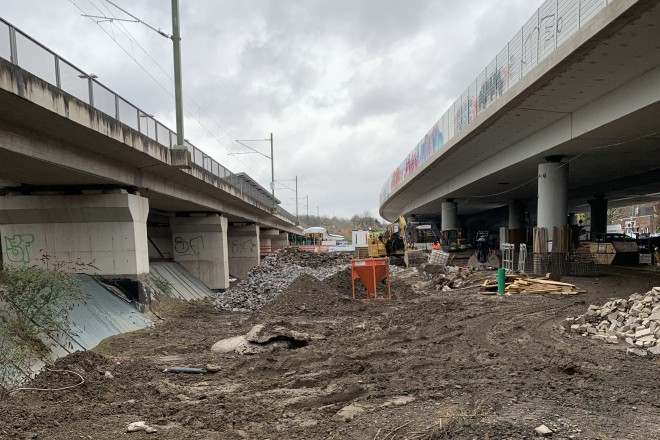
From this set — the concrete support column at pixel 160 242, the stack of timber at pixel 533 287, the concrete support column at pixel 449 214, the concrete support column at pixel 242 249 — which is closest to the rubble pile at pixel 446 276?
the stack of timber at pixel 533 287

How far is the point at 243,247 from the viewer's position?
34.6m

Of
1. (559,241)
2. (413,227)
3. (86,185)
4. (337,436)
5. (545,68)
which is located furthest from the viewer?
(413,227)

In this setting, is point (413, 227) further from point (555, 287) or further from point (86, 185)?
point (86, 185)

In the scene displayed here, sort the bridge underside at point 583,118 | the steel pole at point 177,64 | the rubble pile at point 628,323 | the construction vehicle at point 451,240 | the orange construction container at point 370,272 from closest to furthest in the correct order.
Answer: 1. the rubble pile at point 628,323
2. the bridge underside at point 583,118
3. the steel pole at point 177,64
4. the orange construction container at point 370,272
5. the construction vehicle at point 451,240

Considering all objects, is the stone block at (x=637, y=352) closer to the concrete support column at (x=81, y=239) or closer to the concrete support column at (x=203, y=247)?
the concrete support column at (x=81, y=239)

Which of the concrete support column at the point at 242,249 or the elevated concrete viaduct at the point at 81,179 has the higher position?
the elevated concrete viaduct at the point at 81,179

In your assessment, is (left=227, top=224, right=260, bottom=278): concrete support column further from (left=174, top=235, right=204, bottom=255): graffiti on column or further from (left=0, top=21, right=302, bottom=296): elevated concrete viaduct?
(left=0, top=21, right=302, bottom=296): elevated concrete viaduct

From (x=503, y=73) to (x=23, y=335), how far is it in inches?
624

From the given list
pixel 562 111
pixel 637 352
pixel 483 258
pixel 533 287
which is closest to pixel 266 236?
pixel 483 258

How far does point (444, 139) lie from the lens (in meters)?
22.1

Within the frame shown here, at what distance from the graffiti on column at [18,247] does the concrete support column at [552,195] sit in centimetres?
2000

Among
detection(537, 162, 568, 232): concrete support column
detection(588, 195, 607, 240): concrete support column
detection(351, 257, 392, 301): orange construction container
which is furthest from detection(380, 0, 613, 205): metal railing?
detection(588, 195, 607, 240): concrete support column

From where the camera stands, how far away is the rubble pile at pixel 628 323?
24.5 feet

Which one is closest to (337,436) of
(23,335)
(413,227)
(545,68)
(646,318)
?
(23,335)
